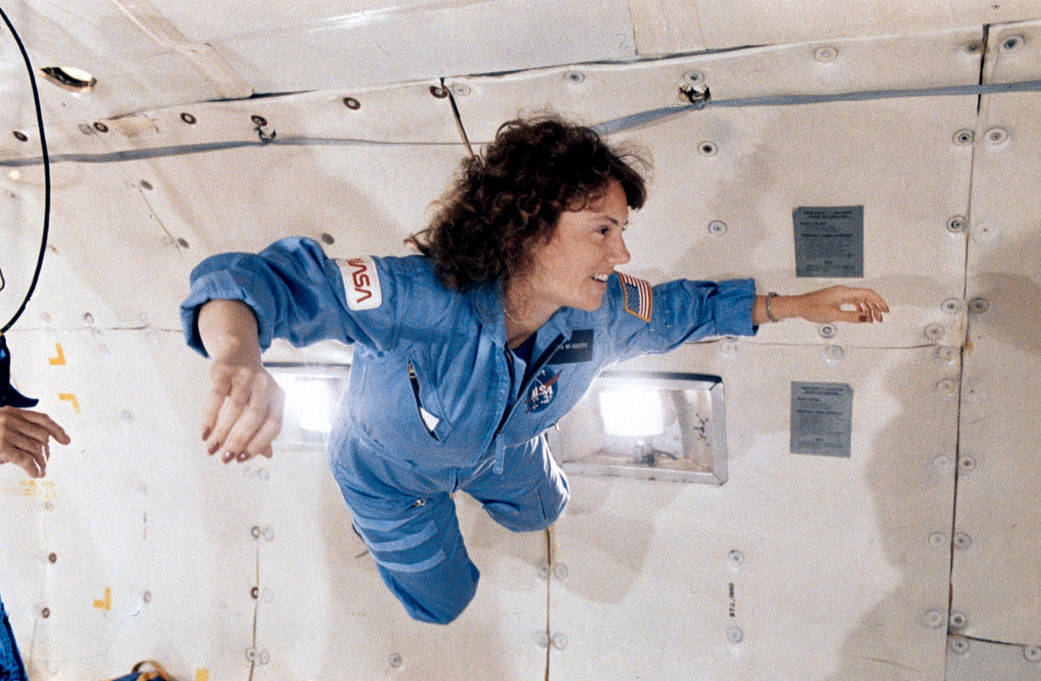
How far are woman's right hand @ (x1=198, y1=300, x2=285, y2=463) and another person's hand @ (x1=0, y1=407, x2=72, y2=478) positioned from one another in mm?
900

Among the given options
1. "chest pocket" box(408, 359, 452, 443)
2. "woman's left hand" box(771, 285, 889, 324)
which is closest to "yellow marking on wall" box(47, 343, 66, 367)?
"chest pocket" box(408, 359, 452, 443)

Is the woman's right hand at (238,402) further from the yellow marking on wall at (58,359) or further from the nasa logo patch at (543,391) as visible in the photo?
the yellow marking on wall at (58,359)

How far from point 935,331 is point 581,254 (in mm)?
955

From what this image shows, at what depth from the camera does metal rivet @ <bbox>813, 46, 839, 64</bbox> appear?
5.75 feet

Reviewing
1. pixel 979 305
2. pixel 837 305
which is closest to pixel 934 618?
pixel 979 305

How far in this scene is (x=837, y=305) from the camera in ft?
5.99

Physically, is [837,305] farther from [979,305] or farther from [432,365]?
[432,365]

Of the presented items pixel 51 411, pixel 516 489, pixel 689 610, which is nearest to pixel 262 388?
pixel 516 489

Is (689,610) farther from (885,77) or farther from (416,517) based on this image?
(885,77)

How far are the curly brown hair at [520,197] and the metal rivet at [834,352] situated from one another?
764 millimetres

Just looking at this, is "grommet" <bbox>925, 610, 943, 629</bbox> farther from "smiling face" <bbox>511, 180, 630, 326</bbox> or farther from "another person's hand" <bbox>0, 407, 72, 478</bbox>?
"another person's hand" <bbox>0, 407, 72, 478</bbox>

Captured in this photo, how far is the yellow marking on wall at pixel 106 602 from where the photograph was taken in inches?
128

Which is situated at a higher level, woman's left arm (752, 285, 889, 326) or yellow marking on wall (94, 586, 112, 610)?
woman's left arm (752, 285, 889, 326)

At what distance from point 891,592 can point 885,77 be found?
141 cm
